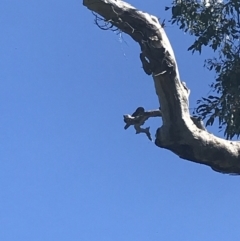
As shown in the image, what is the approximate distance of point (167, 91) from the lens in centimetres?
504

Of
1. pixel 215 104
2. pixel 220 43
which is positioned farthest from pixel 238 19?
pixel 215 104

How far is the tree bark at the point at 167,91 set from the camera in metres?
5.01

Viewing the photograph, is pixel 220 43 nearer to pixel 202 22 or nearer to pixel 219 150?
pixel 202 22

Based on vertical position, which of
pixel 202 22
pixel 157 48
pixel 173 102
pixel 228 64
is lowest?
pixel 173 102

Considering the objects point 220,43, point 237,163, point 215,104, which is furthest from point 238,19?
point 237,163

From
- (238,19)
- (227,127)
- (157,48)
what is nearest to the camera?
(157,48)

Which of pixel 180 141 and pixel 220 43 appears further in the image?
pixel 220 43

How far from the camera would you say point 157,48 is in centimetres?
500

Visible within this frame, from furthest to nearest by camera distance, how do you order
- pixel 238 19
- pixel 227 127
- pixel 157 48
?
pixel 238 19, pixel 227 127, pixel 157 48

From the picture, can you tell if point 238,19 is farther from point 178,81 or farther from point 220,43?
point 178,81

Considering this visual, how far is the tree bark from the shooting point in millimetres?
5012

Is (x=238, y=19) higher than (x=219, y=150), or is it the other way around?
(x=238, y=19)

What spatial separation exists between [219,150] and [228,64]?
2755 mm

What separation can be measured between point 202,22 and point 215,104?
1141mm
